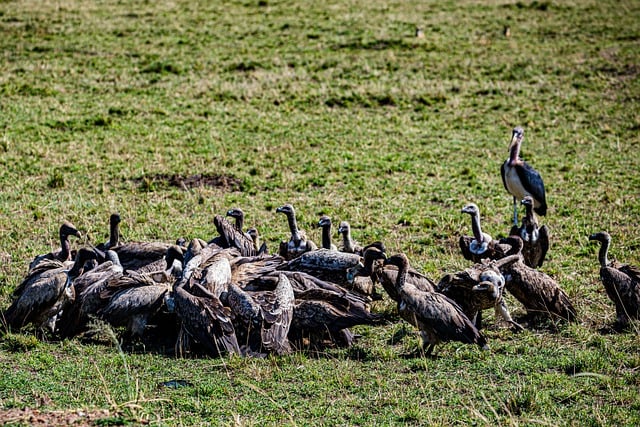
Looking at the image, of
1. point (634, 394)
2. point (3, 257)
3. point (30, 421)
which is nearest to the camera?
point (30, 421)

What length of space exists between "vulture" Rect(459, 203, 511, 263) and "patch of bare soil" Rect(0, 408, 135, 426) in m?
5.30

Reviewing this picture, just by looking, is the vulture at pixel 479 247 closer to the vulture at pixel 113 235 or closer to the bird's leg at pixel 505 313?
the bird's leg at pixel 505 313

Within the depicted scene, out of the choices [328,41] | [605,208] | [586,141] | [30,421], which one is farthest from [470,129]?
[30,421]

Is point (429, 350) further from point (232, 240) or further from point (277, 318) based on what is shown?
point (232, 240)

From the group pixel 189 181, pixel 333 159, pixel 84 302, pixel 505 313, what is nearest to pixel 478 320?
pixel 505 313

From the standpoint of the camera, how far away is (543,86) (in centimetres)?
2150

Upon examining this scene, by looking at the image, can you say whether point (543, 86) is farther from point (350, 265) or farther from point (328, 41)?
point (350, 265)

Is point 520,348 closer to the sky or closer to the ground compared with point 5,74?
closer to the ground

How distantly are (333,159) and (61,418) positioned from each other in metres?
10.2

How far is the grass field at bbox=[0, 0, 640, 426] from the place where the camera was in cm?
727

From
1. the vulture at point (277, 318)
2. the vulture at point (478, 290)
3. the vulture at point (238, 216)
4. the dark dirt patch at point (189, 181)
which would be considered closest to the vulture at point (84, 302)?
the vulture at point (277, 318)

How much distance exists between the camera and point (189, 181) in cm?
1469

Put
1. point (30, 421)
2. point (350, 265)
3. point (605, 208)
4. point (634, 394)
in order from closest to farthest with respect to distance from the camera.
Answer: point (30, 421), point (634, 394), point (350, 265), point (605, 208)

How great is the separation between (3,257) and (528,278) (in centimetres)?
653
